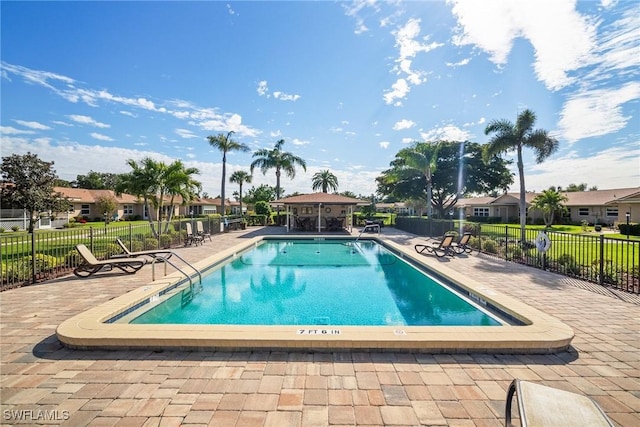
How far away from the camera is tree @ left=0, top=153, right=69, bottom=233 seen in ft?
73.8

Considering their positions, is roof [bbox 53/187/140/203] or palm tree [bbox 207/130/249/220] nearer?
palm tree [bbox 207/130/249/220]

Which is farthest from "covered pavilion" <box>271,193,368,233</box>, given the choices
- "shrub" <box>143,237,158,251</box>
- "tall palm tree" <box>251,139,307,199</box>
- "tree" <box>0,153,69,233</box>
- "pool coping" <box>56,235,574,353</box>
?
"tree" <box>0,153,69,233</box>

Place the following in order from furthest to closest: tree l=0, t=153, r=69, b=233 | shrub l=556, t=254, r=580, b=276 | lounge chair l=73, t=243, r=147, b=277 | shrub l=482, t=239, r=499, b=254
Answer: tree l=0, t=153, r=69, b=233, shrub l=482, t=239, r=499, b=254, shrub l=556, t=254, r=580, b=276, lounge chair l=73, t=243, r=147, b=277

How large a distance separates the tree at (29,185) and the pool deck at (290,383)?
25984 millimetres

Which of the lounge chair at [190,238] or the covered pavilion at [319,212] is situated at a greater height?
the covered pavilion at [319,212]

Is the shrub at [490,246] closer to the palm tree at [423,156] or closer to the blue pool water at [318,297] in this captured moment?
the blue pool water at [318,297]

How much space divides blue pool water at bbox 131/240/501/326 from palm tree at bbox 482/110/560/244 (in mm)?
10004

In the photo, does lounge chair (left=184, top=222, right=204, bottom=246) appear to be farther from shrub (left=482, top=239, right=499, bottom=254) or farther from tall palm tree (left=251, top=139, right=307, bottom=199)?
tall palm tree (left=251, top=139, right=307, bottom=199)

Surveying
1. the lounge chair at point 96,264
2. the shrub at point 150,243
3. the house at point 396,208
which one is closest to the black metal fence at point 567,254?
the lounge chair at point 96,264

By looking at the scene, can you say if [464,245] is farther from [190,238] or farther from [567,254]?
[190,238]

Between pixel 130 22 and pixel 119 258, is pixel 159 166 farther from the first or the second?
pixel 119 258

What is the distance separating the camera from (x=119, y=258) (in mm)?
8031

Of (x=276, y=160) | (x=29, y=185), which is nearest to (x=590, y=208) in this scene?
(x=276, y=160)

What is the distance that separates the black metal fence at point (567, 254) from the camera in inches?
270
